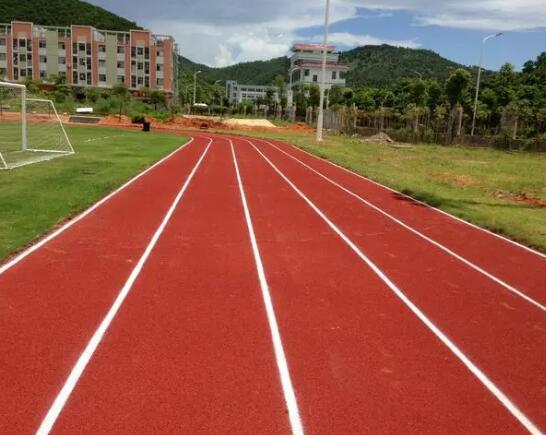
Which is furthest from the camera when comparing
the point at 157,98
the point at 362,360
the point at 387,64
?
the point at 387,64

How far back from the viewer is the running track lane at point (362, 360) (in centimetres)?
406

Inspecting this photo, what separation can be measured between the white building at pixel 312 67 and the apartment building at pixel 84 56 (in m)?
33.2

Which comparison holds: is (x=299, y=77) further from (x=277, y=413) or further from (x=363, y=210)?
(x=277, y=413)

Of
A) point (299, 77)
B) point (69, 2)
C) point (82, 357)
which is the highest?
point (69, 2)

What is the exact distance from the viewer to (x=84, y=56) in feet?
299

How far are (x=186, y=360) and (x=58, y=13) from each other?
123 metres

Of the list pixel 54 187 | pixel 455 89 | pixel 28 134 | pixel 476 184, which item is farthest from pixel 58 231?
pixel 455 89

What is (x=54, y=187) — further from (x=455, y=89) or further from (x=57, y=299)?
(x=455, y=89)

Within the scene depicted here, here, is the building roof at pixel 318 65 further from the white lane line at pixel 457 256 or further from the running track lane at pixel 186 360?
the running track lane at pixel 186 360

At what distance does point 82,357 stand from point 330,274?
381 centimetres

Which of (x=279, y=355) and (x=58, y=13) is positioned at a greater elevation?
(x=58, y=13)

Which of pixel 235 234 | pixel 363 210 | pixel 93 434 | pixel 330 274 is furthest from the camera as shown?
pixel 363 210

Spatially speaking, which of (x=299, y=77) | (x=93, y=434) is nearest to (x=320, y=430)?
(x=93, y=434)

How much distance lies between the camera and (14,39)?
91062 mm
